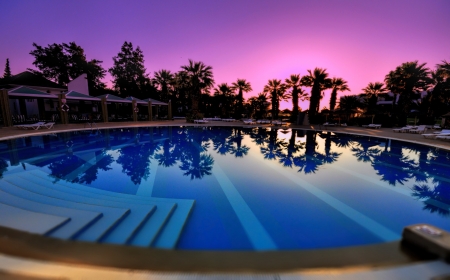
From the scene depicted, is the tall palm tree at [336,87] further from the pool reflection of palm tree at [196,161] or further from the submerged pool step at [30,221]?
the submerged pool step at [30,221]

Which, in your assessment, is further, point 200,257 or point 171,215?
point 171,215

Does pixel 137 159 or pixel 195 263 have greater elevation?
pixel 195 263

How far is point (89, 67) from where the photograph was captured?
33.2 metres

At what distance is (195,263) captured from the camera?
2270 millimetres

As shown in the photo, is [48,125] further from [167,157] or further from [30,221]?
[30,221]

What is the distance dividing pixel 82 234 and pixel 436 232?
4933mm

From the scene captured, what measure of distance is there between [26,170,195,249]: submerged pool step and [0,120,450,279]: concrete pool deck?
2.06 ft

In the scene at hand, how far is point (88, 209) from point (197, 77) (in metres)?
26.0

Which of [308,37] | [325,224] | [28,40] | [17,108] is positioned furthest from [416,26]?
[28,40]

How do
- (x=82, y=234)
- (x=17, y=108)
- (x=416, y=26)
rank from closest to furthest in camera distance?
1. (x=82, y=234)
2. (x=416, y=26)
3. (x=17, y=108)

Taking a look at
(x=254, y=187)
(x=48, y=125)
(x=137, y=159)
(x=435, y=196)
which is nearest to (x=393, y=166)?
(x=435, y=196)

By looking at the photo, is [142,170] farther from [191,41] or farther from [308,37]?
[191,41]

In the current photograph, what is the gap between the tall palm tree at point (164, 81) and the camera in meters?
37.2

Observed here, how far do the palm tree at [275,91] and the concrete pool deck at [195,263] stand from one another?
3144 cm
